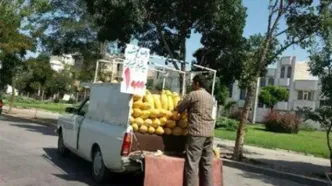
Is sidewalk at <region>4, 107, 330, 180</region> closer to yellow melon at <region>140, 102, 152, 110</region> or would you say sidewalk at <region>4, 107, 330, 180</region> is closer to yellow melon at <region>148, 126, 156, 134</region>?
yellow melon at <region>148, 126, 156, 134</region>

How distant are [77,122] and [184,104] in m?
3.33

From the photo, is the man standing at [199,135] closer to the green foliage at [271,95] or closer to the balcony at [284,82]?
the green foliage at [271,95]

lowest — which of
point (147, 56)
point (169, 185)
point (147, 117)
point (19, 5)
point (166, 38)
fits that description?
point (169, 185)

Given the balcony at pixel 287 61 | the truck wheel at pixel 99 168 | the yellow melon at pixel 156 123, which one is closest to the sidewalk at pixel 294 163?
the yellow melon at pixel 156 123

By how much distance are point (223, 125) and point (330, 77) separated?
22731mm

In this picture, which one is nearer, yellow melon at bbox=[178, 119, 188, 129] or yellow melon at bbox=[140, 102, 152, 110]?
yellow melon at bbox=[140, 102, 152, 110]

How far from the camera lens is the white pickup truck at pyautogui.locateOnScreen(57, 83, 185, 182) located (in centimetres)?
888

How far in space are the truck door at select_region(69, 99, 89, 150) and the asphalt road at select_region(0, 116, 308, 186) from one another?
1.61 feet

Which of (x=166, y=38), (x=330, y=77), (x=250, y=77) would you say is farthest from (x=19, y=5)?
(x=330, y=77)

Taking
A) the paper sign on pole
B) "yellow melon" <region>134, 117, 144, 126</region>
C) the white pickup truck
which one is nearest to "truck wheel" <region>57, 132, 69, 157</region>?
the white pickup truck

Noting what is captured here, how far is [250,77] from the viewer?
627 inches

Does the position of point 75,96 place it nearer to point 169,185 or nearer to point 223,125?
point 223,125

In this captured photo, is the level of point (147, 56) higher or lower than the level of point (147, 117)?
higher

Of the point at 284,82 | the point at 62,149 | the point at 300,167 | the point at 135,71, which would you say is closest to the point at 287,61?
the point at 284,82
